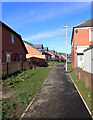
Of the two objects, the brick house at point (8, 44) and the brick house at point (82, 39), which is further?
the brick house at point (82, 39)

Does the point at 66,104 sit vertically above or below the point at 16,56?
below

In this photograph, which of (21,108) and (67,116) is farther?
(21,108)

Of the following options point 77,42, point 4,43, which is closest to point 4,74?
point 4,43

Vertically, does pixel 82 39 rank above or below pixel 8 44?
above

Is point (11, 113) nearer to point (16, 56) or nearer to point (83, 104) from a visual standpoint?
point (83, 104)

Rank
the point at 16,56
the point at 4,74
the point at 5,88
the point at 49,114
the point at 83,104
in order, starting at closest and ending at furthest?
the point at 49,114 → the point at 83,104 → the point at 5,88 → the point at 4,74 → the point at 16,56

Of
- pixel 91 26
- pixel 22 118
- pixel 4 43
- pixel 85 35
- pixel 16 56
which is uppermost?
pixel 91 26

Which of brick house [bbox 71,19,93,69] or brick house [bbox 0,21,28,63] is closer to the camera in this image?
brick house [bbox 0,21,28,63]

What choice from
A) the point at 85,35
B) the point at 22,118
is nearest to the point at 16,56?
the point at 85,35

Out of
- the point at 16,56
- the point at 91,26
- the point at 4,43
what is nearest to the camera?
the point at 4,43

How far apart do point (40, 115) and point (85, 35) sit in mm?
15172

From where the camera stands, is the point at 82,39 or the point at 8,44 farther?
the point at 82,39

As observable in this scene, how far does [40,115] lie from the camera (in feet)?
12.2

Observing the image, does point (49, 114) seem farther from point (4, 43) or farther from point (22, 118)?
point (4, 43)
